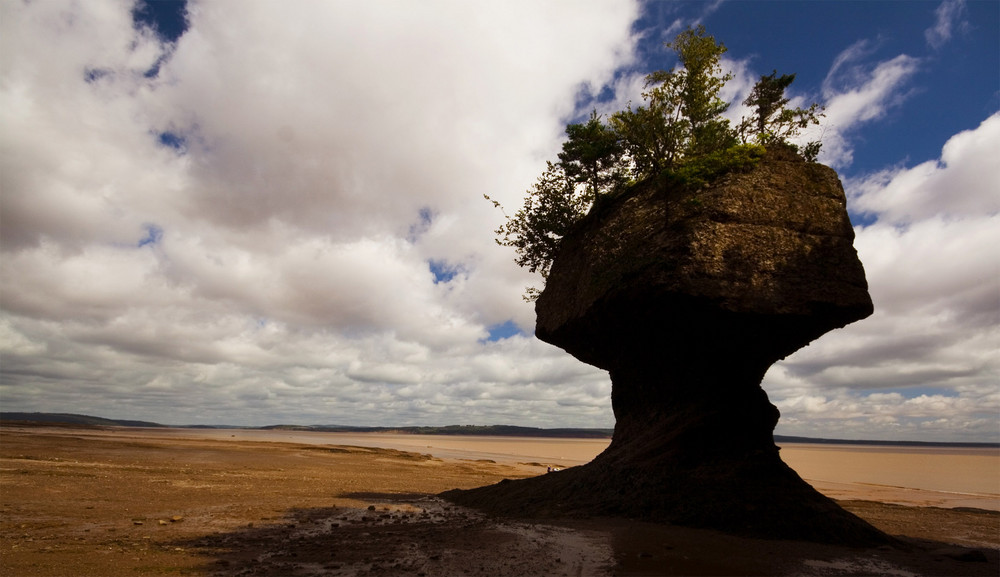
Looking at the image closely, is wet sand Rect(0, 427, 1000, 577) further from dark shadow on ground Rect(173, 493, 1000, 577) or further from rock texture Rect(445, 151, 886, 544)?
rock texture Rect(445, 151, 886, 544)

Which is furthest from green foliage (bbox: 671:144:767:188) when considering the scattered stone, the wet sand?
the scattered stone

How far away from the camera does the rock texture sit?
12148 mm

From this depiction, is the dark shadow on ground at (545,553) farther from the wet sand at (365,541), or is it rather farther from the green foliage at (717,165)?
the green foliage at (717,165)

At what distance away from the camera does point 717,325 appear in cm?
1284

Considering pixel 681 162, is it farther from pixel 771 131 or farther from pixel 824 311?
A: pixel 824 311

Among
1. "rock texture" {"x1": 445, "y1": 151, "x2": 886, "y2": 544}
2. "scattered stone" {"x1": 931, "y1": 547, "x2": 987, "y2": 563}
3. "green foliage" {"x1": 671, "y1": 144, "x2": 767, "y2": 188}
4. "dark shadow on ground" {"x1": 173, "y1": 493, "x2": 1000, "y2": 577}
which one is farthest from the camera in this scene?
"green foliage" {"x1": 671, "y1": 144, "x2": 767, "y2": 188}

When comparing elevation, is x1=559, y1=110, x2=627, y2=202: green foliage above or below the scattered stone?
above

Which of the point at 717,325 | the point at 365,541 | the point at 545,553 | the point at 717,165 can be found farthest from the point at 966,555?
Answer: the point at 365,541

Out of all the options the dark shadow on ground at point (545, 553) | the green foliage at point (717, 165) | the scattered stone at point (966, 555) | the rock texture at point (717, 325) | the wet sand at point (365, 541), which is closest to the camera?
the dark shadow on ground at point (545, 553)

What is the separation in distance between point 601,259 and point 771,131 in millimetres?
6883

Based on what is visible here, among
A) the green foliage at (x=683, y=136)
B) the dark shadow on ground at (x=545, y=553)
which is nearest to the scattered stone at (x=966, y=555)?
the dark shadow on ground at (x=545, y=553)

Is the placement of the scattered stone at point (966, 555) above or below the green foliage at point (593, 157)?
below

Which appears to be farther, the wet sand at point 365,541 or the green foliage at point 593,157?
the green foliage at point 593,157

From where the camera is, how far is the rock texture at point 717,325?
12148mm
